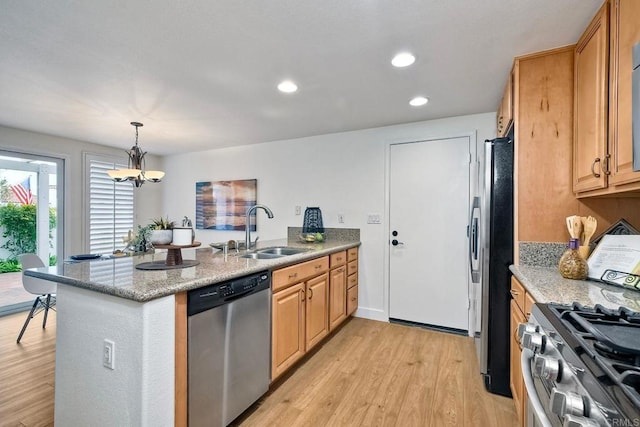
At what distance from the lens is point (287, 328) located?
2.13 m

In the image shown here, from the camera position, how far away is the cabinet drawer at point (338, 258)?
2.87 meters

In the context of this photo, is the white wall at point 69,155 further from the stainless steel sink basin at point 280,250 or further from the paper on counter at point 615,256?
the paper on counter at point 615,256

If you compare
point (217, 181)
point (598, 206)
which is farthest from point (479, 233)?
point (217, 181)

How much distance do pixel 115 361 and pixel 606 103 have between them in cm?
257

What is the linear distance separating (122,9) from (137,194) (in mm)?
4001

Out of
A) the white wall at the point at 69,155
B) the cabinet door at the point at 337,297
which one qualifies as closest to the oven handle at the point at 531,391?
the cabinet door at the point at 337,297

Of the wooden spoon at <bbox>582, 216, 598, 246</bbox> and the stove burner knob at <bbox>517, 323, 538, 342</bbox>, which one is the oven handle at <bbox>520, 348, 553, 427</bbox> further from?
the wooden spoon at <bbox>582, 216, 598, 246</bbox>

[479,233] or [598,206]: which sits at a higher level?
[598,206]

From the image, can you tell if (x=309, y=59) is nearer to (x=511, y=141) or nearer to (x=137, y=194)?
(x=511, y=141)

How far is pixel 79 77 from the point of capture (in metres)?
2.20

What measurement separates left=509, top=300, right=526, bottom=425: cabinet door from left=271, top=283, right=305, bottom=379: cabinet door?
1399mm

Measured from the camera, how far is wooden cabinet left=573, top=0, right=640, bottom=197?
126 cm

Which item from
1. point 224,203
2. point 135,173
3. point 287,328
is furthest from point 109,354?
point 224,203

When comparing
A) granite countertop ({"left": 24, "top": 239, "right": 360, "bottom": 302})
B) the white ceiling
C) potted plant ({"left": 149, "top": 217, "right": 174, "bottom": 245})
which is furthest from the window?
potted plant ({"left": 149, "top": 217, "right": 174, "bottom": 245})
